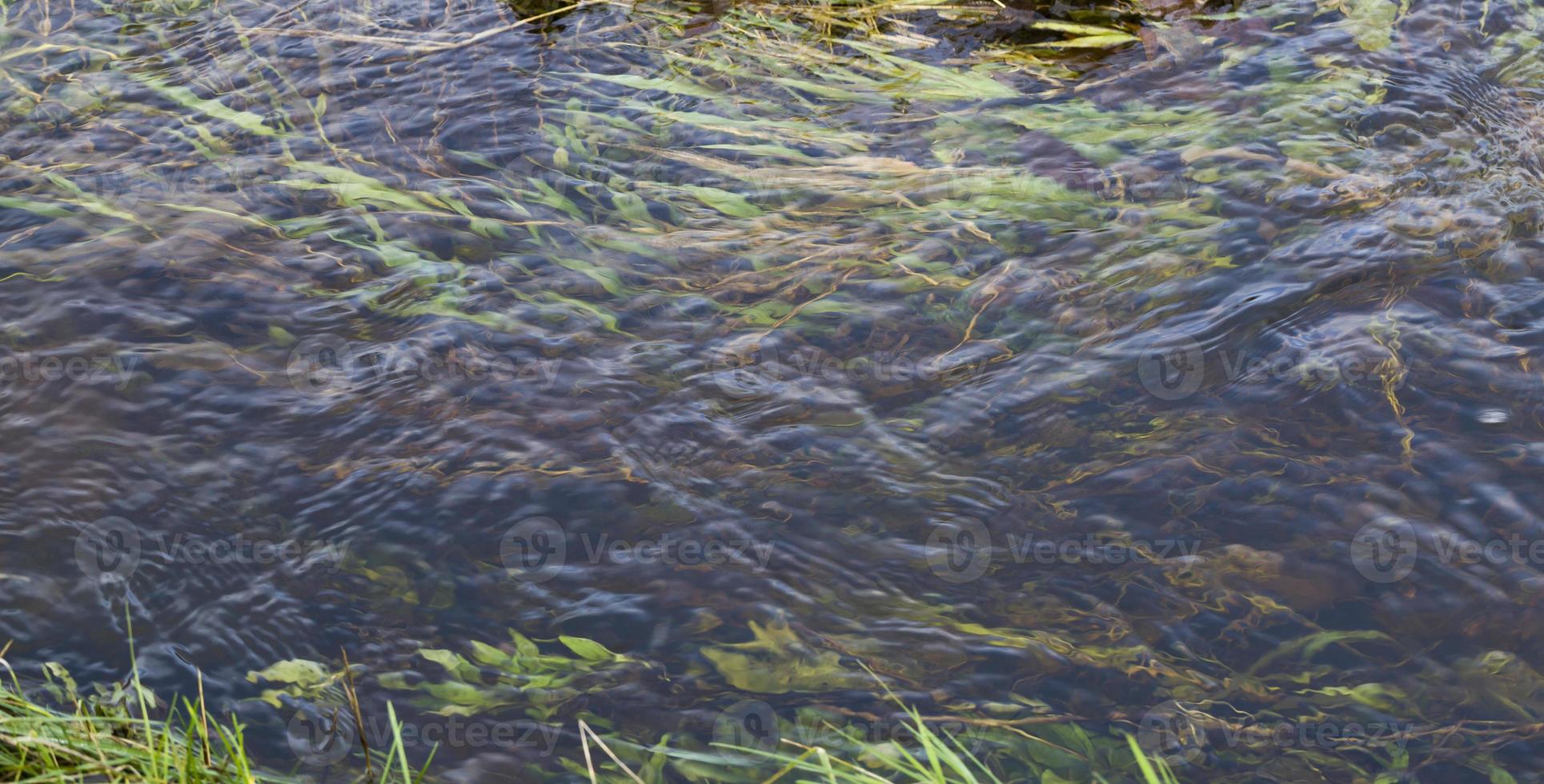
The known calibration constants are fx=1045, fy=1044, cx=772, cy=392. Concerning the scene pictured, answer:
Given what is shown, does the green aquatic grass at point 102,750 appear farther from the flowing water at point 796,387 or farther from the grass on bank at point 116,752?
the flowing water at point 796,387

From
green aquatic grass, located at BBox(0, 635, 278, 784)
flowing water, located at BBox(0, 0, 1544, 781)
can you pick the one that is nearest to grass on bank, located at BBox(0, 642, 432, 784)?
green aquatic grass, located at BBox(0, 635, 278, 784)

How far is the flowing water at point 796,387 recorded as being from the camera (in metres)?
2.35

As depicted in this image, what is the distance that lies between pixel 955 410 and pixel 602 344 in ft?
3.49

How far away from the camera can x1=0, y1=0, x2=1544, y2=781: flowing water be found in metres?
2.35

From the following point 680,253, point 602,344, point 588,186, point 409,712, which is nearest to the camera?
point 409,712

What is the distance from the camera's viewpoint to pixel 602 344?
314 cm

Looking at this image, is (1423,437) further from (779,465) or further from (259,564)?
(259,564)

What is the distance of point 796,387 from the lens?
3.03 m

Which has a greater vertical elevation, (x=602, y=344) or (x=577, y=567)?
(x=602, y=344)

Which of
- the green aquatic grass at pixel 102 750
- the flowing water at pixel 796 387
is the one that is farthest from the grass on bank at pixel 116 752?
the flowing water at pixel 796 387

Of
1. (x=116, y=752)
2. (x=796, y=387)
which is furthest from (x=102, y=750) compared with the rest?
(x=796, y=387)

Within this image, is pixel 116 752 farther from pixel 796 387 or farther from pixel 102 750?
pixel 796 387

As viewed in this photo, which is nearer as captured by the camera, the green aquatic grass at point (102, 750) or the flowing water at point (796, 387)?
the green aquatic grass at point (102, 750)

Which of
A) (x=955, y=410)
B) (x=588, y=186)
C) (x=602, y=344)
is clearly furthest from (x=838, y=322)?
(x=588, y=186)
